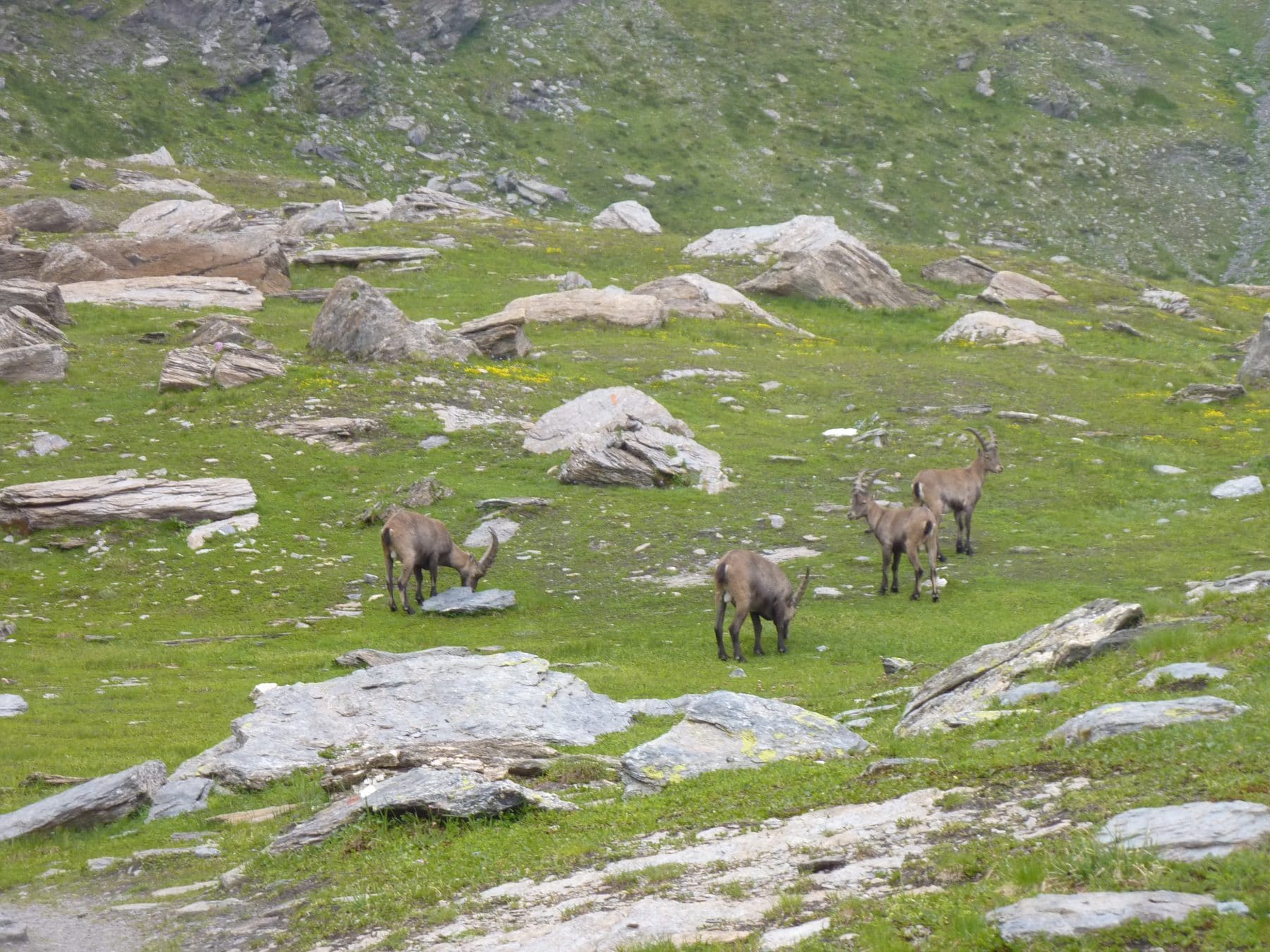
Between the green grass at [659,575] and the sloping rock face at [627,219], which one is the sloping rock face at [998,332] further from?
the sloping rock face at [627,219]

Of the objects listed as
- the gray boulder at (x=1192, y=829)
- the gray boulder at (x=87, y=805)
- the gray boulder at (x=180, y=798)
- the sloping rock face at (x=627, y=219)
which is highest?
the gray boulder at (x=1192, y=829)

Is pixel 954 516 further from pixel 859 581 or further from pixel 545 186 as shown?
pixel 545 186

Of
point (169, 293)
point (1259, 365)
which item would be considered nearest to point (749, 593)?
point (1259, 365)

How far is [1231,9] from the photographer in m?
125

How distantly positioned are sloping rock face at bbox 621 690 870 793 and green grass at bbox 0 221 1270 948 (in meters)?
0.71

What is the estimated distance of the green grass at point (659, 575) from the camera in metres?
10.2

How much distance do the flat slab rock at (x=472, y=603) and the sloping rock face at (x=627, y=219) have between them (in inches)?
2176

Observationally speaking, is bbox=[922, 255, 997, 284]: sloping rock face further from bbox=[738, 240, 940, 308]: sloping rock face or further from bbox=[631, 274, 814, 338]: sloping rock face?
bbox=[631, 274, 814, 338]: sloping rock face

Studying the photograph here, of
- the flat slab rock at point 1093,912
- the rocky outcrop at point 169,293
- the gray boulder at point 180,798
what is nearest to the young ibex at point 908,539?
the gray boulder at point 180,798

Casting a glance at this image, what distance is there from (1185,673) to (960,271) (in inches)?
2156

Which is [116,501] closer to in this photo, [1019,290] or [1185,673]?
[1185,673]

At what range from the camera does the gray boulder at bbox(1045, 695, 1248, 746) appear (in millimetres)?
10633

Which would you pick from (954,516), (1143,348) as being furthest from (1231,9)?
(954,516)

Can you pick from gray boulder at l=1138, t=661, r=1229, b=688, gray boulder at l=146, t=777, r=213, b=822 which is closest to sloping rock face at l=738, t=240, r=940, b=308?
gray boulder at l=1138, t=661, r=1229, b=688
